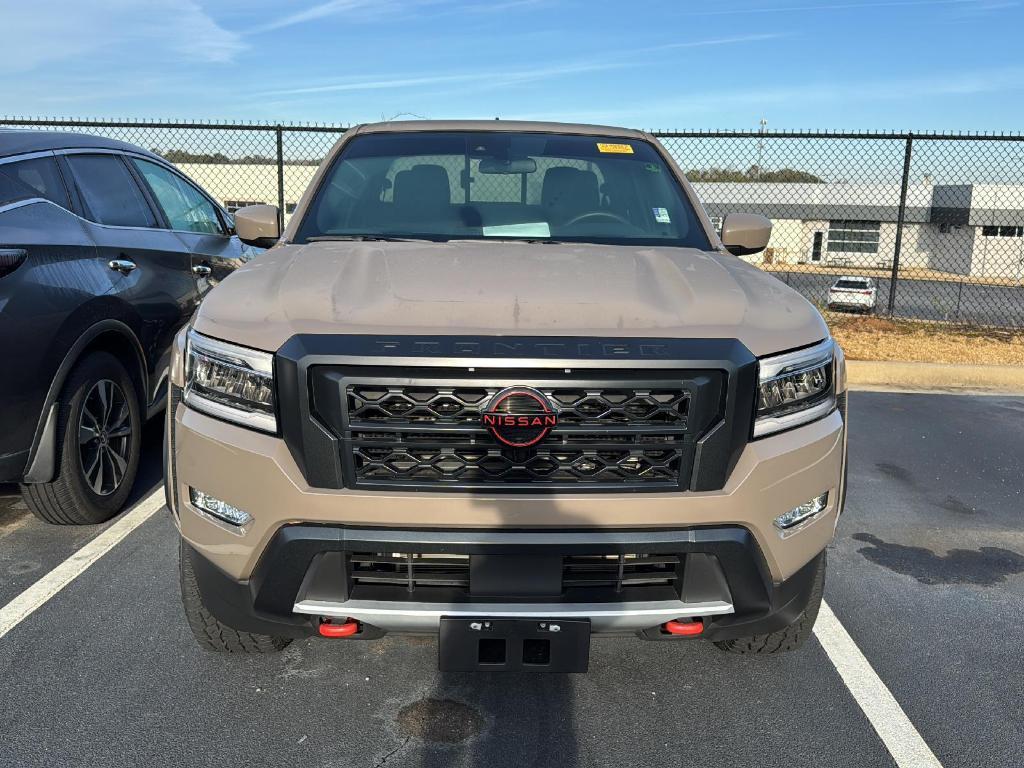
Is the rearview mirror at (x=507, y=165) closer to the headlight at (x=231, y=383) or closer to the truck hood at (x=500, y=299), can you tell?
the truck hood at (x=500, y=299)

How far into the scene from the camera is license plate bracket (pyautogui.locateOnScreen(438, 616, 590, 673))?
2.32 metres

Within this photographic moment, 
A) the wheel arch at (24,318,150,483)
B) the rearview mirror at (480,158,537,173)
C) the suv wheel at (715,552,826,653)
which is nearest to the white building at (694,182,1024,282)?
the rearview mirror at (480,158,537,173)

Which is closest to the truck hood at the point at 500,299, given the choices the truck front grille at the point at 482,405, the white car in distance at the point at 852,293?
the truck front grille at the point at 482,405

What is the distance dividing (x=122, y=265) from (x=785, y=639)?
134 inches

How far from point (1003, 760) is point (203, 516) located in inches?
95.6

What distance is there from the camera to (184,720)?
268 cm

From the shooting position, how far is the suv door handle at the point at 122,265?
4.16 metres

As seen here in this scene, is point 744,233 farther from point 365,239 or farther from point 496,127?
point 365,239

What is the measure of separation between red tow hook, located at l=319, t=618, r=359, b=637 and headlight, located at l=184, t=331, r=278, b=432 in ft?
1.83

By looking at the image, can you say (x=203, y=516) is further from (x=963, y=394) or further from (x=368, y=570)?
(x=963, y=394)

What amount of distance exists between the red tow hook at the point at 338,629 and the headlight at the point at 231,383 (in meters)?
0.56

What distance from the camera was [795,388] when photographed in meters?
2.50

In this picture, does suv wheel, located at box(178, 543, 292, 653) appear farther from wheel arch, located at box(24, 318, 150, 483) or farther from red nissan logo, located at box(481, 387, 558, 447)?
wheel arch, located at box(24, 318, 150, 483)

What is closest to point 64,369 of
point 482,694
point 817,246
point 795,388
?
point 482,694
